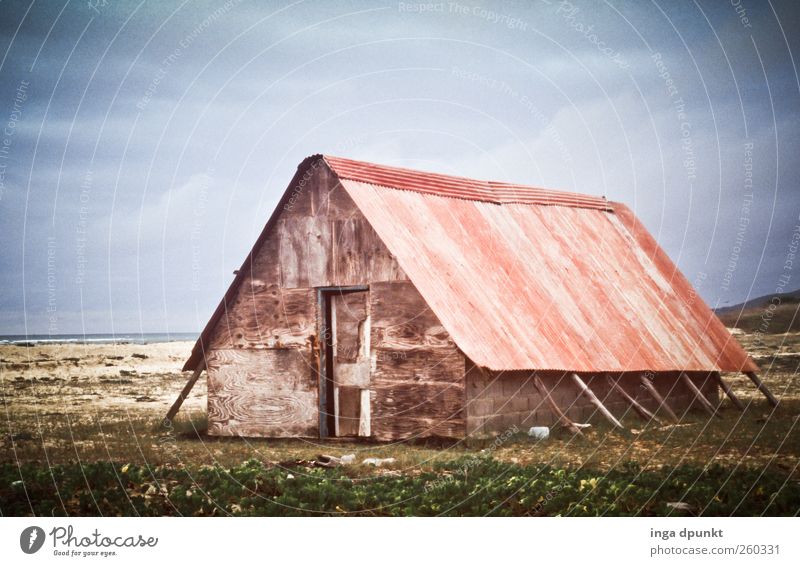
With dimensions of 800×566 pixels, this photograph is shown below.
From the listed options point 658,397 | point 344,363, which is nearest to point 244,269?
point 344,363

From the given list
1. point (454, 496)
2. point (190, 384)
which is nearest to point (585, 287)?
point (190, 384)

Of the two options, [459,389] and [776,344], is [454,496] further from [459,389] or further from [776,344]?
[776,344]

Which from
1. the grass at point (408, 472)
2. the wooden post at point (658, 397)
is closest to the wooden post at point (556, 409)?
the grass at point (408, 472)

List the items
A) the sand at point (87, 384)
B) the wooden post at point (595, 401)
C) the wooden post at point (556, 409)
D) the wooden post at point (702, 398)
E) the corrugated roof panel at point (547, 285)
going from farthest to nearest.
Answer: the sand at point (87, 384) < the wooden post at point (702, 398) < the wooden post at point (595, 401) < the corrugated roof panel at point (547, 285) < the wooden post at point (556, 409)

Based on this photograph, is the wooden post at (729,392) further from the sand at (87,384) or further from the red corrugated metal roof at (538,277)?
the sand at (87,384)

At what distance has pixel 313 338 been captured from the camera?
17.8 metres

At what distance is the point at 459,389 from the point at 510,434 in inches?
54.3

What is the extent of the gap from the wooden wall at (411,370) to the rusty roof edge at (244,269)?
2.44 meters

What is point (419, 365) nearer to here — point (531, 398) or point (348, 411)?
point (348, 411)

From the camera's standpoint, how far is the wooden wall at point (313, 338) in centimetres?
1661

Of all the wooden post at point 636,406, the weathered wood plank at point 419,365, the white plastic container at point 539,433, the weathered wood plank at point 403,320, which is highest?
the weathered wood plank at point 403,320

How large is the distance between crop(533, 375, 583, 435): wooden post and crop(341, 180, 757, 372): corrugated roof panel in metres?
0.40
